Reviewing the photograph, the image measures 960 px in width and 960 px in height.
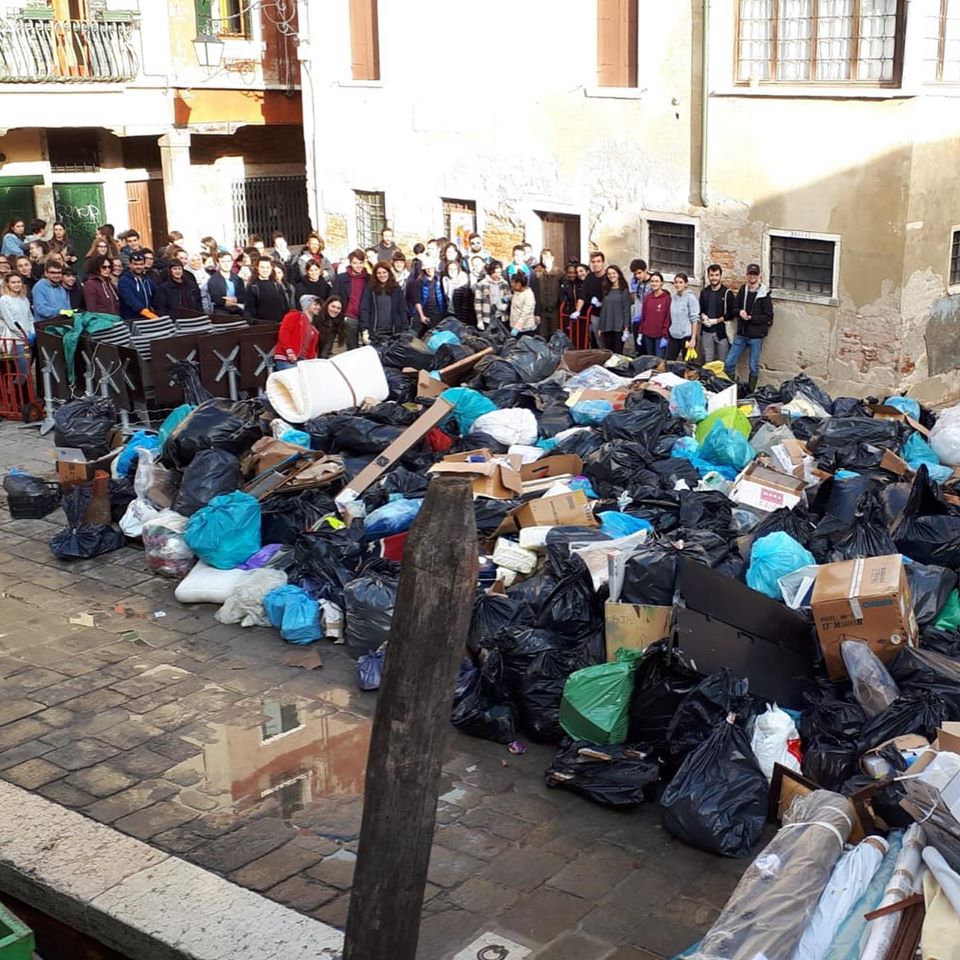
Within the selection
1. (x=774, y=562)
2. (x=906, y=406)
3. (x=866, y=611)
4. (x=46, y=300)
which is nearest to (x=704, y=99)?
(x=906, y=406)

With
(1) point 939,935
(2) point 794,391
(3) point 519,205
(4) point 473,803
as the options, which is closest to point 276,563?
(4) point 473,803

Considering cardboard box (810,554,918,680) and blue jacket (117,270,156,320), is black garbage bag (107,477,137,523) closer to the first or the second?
blue jacket (117,270,156,320)

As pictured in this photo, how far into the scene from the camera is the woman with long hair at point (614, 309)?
13.6 metres

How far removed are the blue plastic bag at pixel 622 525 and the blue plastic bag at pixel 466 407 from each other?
6.84ft

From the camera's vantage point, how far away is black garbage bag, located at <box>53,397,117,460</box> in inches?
423

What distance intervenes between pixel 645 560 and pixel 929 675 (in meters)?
1.49

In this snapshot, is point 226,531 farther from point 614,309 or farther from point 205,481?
point 614,309

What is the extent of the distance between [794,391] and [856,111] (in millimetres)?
4062

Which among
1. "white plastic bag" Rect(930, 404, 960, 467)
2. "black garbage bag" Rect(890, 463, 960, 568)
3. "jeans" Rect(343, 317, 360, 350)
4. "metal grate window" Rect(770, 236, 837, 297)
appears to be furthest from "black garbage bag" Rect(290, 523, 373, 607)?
"metal grate window" Rect(770, 236, 837, 297)

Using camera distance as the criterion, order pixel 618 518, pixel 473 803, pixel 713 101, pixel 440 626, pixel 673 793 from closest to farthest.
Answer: pixel 440 626, pixel 673 793, pixel 473 803, pixel 618 518, pixel 713 101

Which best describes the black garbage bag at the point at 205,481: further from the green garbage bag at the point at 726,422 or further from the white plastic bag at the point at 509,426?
the green garbage bag at the point at 726,422

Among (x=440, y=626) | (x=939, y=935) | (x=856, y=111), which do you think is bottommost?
(x=939, y=935)

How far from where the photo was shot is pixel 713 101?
45.7 ft

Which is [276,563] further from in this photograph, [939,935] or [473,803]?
[939,935]
